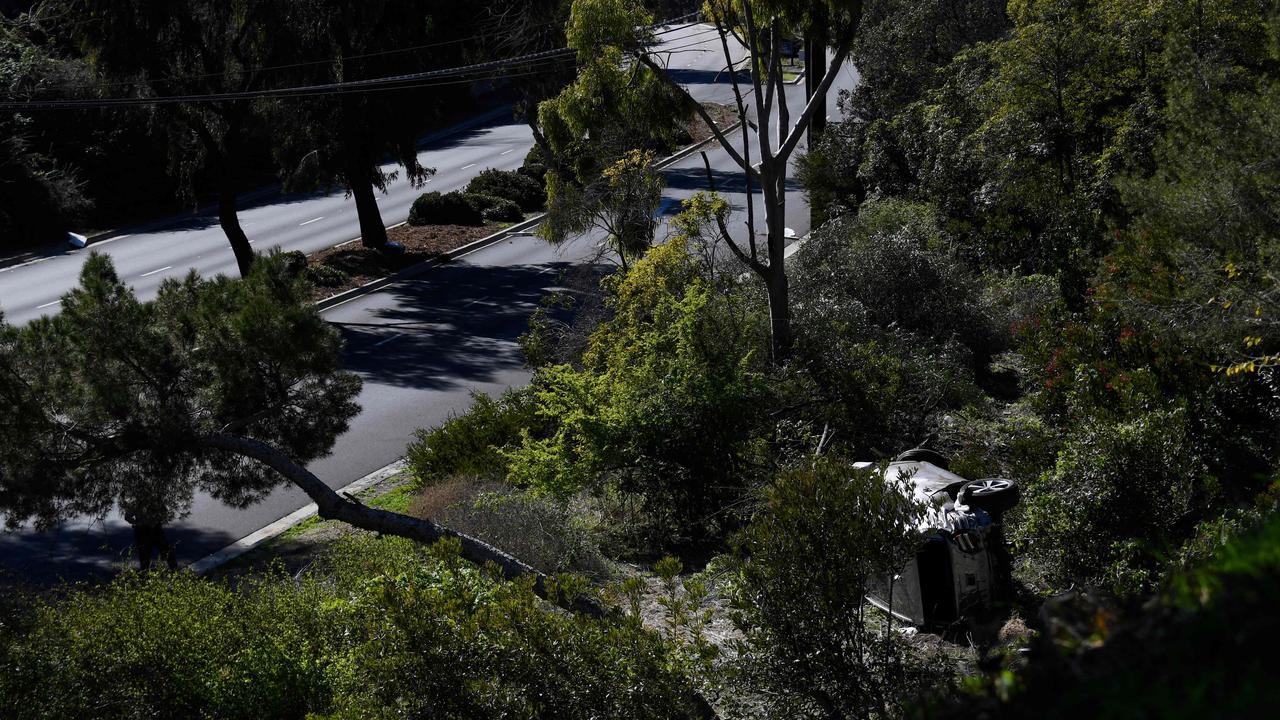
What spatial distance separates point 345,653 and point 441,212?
24.1 metres

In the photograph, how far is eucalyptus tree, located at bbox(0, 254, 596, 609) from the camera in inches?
363

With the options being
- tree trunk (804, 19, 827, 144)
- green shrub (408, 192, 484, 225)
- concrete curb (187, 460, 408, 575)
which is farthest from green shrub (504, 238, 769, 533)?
green shrub (408, 192, 484, 225)

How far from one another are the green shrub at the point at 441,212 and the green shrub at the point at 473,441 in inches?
659

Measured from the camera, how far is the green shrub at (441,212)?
29859 millimetres

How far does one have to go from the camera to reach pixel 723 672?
596cm

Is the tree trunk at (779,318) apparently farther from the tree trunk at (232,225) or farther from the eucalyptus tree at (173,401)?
the tree trunk at (232,225)

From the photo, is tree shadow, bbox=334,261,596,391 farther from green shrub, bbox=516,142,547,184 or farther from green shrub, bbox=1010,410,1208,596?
green shrub, bbox=1010,410,1208,596

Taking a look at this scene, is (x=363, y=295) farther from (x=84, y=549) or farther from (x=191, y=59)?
(x=84, y=549)

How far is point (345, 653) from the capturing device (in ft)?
22.4

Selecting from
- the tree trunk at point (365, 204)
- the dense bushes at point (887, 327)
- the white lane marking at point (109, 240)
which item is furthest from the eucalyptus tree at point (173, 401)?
the white lane marking at point (109, 240)

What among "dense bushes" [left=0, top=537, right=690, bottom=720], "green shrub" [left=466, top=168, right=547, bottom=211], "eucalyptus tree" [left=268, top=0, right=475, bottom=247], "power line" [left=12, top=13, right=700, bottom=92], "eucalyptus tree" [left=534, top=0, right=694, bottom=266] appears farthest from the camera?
"green shrub" [left=466, top=168, right=547, bottom=211]

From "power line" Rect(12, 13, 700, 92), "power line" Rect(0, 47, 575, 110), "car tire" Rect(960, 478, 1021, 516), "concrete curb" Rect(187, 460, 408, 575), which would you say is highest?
"power line" Rect(12, 13, 700, 92)

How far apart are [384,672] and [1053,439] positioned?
22.3ft

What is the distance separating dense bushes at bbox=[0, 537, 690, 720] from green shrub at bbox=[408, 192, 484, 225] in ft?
71.6
